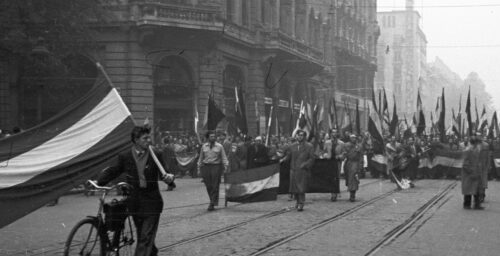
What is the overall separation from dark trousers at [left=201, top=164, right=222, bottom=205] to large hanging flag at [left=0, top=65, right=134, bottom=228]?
22.4 ft

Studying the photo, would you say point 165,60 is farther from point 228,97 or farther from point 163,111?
point 228,97

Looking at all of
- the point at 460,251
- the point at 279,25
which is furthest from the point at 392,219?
the point at 279,25

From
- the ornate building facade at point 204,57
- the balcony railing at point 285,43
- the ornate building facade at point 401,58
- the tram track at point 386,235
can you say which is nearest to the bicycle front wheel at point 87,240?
the tram track at point 386,235

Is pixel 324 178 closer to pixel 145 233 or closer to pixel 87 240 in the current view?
pixel 145 233

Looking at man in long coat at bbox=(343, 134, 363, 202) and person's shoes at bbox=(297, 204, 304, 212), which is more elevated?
man in long coat at bbox=(343, 134, 363, 202)

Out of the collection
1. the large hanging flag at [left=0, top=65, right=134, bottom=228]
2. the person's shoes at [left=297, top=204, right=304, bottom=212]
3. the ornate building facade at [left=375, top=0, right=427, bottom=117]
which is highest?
the ornate building facade at [left=375, top=0, right=427, bottom=117]

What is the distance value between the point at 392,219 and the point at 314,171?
14.7 feet

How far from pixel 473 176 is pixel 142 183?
9.15 m

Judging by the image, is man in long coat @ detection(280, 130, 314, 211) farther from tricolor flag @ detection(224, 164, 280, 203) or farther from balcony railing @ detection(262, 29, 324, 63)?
balcony railing @ detection(262, 29, 324, 63)

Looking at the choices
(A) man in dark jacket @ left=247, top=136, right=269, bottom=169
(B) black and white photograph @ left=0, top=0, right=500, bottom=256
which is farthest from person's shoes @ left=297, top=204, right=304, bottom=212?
(A) man in dark jacket @ left=247, top=136, right=269, bottom=169

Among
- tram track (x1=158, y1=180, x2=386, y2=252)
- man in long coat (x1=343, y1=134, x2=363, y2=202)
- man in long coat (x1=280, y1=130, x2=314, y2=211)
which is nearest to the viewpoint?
tram track (x1=158, y1=180, x2=386, y2=252)

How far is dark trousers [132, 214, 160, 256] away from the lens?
23.7ft

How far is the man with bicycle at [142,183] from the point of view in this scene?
7.24 metres

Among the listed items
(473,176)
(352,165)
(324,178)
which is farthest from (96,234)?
(352,165)
